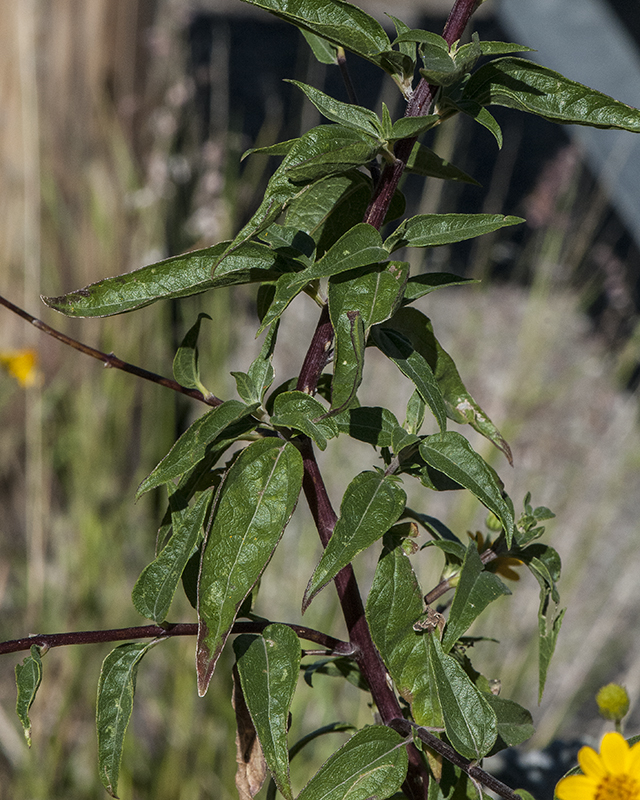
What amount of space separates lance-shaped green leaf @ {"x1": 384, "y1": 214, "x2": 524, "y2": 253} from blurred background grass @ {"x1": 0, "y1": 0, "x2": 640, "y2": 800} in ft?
3.43

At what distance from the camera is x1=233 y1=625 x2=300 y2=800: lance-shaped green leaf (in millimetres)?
377

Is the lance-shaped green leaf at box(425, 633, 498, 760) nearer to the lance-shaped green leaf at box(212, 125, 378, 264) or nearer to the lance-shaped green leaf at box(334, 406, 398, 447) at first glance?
the lance-shaped green leaf at box(334, 406, 398, 447)

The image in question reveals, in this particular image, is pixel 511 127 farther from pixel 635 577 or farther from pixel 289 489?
pixel 289 489

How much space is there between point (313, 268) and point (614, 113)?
154 mm

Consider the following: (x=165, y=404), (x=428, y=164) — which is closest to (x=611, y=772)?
(x=428, y=164)

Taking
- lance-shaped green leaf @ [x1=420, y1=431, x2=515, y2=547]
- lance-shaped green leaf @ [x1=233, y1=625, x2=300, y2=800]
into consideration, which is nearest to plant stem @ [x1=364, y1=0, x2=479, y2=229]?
lance-shaped green leaf @ [x1=420, y1=431, x2=515, y2=547]

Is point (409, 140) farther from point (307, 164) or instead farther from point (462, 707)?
point (462, 707)

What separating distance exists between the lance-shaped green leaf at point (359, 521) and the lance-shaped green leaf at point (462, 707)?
81 mm

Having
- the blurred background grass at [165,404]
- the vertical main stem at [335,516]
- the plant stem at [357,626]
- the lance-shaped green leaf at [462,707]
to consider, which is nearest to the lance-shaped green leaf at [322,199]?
the vertical main stem at [335,516]

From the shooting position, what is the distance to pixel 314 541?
5.21 ft

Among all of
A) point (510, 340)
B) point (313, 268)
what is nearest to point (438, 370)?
point (313, 268)

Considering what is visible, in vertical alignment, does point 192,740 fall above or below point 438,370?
below

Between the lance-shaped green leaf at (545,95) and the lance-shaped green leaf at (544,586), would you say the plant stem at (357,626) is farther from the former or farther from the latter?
the lance-shaped green leaf at (545,95)

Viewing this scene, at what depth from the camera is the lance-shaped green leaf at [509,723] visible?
0.46 metres
